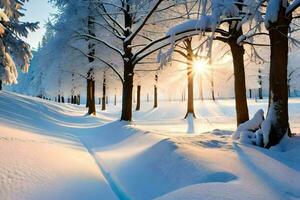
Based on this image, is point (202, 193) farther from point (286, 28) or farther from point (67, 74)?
point (67, 74)

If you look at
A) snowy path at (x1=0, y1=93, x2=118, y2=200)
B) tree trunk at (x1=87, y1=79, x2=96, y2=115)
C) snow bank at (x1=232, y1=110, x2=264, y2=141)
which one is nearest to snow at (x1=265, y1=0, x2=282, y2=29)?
snow bank at (x1=232, y1=110, x2=264, y2=141)

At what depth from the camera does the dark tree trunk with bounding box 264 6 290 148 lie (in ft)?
25.1

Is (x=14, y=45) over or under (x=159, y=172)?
over

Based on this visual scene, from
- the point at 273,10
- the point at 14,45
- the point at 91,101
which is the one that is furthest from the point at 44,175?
the point at 91,101

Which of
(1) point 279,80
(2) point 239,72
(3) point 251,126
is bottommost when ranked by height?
(3) point 251,126

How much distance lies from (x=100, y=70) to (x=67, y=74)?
13.5 ft

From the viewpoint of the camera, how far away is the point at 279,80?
7.71 meters

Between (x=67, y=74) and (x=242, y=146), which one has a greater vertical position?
(x=67, y=74)

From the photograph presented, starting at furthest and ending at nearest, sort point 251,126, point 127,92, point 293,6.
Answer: point 127,92, point 251,126, point 293,6

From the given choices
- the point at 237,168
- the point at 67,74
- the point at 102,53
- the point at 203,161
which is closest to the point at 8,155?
the point at 203,161

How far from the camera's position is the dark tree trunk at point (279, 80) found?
7.65 metres

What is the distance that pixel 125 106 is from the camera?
15.5 m

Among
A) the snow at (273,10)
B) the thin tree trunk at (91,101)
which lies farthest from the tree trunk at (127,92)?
the thin tree trunk at (91,101)

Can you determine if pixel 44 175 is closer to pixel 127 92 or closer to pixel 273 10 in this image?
pixel 273 10
